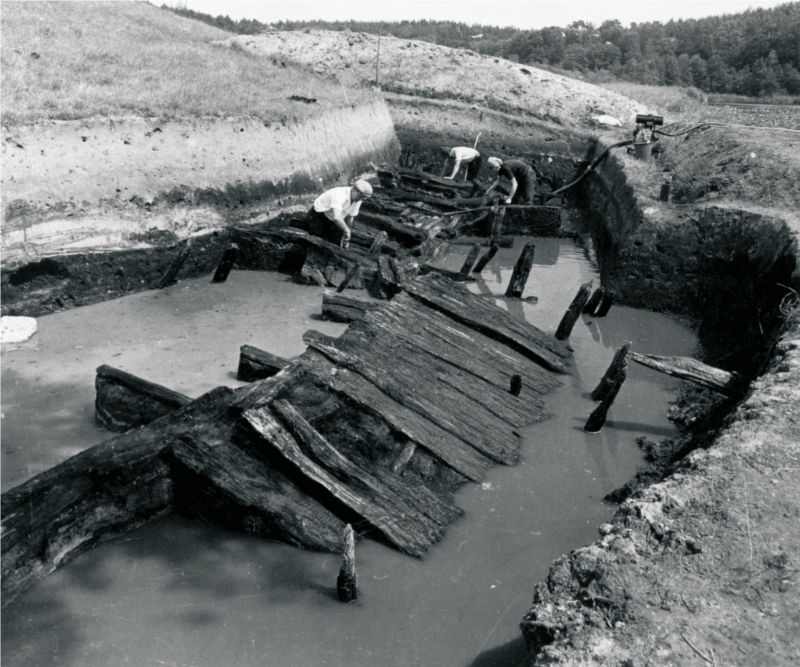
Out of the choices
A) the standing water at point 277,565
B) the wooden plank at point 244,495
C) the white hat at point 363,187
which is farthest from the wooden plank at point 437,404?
the white hat at point 363,187

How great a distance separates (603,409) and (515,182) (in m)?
11.1

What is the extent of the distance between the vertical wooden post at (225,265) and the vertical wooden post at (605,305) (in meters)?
6.19

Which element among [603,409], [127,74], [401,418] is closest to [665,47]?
[127,74]

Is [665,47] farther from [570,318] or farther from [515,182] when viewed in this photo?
[570,318]

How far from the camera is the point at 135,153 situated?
12.8 meters

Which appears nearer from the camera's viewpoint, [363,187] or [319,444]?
[319,444]

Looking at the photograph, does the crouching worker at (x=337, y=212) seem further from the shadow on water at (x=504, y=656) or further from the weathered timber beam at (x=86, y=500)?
the shadow on water at (x=504, y=656)

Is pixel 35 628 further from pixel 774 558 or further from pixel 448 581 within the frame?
pixel 774 558

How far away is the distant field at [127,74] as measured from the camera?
13.2 m

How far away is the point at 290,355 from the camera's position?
9.48 metres

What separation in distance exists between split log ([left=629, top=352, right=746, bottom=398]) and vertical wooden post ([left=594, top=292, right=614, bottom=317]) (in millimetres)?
4537

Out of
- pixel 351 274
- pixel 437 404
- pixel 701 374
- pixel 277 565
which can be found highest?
pixel 701 374

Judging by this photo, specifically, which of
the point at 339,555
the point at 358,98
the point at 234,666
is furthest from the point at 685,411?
the point at 358,98

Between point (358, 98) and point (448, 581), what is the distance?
19.5 meters
